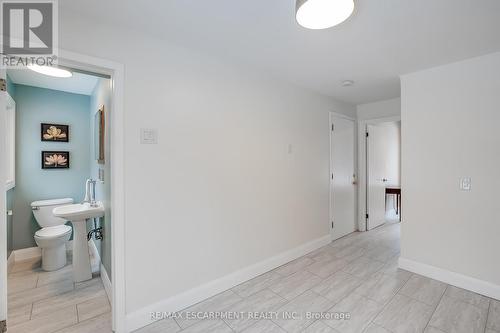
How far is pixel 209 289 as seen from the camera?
6.88 ft

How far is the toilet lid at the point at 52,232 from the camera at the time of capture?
252cm

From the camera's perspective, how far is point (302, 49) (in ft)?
6.60

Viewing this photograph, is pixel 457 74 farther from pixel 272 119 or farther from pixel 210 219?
pixel 210 219

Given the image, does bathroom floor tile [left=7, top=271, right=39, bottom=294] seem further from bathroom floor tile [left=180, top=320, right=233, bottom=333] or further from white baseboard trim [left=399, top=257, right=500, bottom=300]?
white baseboard trim [left=399, top=257, right=500, bottom=300]

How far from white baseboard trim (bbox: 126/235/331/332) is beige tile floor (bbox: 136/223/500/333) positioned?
5 centimetres

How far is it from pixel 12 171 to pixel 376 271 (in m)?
4.61

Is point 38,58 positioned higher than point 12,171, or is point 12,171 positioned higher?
point 38,58

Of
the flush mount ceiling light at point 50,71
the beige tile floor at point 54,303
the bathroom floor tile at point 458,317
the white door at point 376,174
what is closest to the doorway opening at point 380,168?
the white door at point 376,174

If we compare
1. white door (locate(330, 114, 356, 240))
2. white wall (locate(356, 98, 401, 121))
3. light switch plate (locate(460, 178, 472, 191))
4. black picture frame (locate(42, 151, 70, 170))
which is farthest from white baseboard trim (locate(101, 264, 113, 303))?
white wall (locate(356, 98, 401, 121))

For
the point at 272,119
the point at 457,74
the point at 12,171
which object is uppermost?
the point at 457,74

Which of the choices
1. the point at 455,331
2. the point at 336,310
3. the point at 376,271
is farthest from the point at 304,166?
the point at 455,331

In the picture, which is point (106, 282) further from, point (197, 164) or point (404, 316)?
point (404, 316)

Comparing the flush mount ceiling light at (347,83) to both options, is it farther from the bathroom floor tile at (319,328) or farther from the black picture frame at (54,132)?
the black picture frame at (54,132)

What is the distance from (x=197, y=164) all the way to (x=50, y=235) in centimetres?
206
